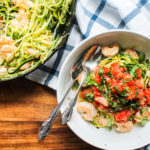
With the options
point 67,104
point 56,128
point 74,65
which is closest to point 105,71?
point 74,65

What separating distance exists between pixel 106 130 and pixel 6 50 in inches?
41.1

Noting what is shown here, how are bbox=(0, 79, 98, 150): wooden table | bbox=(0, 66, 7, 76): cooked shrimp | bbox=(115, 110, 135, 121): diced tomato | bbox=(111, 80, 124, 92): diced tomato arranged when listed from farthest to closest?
bbox=(0, 79, 98, 150): wooden table, bbox=(0, 66, 7, 76): cooked shrimp, bbox=(115, 110, 135, 121): diced tomato, bbox=(111, 80, 124, 92): diced tomato

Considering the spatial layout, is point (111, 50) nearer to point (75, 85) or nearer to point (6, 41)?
point (75, 85)

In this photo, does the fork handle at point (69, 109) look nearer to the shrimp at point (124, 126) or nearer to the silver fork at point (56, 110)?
the silver fork at point (56, 110)

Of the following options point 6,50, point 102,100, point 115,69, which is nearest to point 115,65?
point 115,69

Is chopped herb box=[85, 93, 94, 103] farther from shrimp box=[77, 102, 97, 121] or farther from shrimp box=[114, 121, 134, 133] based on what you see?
shrimp box=[114, 121, 134, 133]

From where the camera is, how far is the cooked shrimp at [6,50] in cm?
185

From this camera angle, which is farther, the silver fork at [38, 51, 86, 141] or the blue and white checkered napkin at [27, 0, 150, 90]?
the blue and white checkered napkin at [27, 0, 150, 90]

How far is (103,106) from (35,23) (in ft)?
2.94

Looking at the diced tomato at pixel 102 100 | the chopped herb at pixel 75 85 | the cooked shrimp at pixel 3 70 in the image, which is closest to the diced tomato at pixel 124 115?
the diced tomato at pixel 102 100

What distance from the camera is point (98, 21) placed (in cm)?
198

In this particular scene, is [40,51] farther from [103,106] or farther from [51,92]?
[103,106]

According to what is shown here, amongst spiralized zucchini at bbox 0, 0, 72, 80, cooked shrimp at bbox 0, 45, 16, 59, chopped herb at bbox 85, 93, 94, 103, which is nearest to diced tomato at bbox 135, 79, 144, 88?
chopped herb at bbox 85, 93, 94, 103

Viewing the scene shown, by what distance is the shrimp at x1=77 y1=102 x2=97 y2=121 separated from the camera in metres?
1.80
